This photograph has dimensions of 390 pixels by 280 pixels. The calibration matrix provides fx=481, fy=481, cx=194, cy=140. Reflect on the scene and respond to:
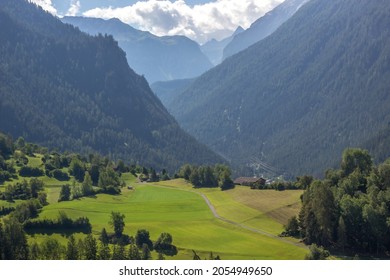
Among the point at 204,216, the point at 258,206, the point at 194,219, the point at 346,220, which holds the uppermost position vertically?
the point at 258,206

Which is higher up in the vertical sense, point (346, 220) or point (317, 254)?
point (346, 220)

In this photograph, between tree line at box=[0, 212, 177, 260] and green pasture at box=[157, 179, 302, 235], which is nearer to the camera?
tree line at box=[0, 212, 177, 260]

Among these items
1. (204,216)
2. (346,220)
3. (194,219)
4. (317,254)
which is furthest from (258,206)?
(317,254)

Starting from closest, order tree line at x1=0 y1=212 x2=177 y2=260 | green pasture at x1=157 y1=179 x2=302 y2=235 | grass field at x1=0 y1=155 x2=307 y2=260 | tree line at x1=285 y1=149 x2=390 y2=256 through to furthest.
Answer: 1. tree line at x1=0 y1=212 x2=177 y2=260
2. grass field at x1=0 y1=155 x2=307 y2=260
3. tree line at x1=285 y1=149 x2=390 y2=256
4. green pasture at x1=157 y1=179 x2=302 y2=235

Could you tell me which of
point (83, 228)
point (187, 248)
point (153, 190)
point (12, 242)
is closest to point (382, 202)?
point (187, 248)

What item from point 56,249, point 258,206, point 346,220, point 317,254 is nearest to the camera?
point 56,249

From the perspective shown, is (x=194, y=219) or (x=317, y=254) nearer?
(x=317, y=254)

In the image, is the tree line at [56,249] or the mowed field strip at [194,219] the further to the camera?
the mowed field strip at [194,219]

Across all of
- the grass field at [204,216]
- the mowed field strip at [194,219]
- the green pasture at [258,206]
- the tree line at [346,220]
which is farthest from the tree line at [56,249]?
the green pasture at [258,206]

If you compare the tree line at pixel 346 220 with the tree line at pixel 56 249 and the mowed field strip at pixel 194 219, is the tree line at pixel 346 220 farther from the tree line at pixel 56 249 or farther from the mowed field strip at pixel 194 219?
the tree line at pixel 56 249

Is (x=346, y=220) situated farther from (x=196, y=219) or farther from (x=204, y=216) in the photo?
(x=204, y=216)

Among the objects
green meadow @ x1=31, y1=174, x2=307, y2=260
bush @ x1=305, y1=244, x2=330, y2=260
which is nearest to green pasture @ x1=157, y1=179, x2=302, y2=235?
green meadow @ x1=31, y1=174, x2=307, y2=260

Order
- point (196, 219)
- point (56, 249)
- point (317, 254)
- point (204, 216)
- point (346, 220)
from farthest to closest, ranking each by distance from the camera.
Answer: point (204, 216) < point (196, 219) < point (346, 220) < point (317, 254) < point (56, 249)

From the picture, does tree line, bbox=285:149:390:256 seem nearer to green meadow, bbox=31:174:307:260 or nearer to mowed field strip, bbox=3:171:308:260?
green meadow, bbox=31:174:307:260
